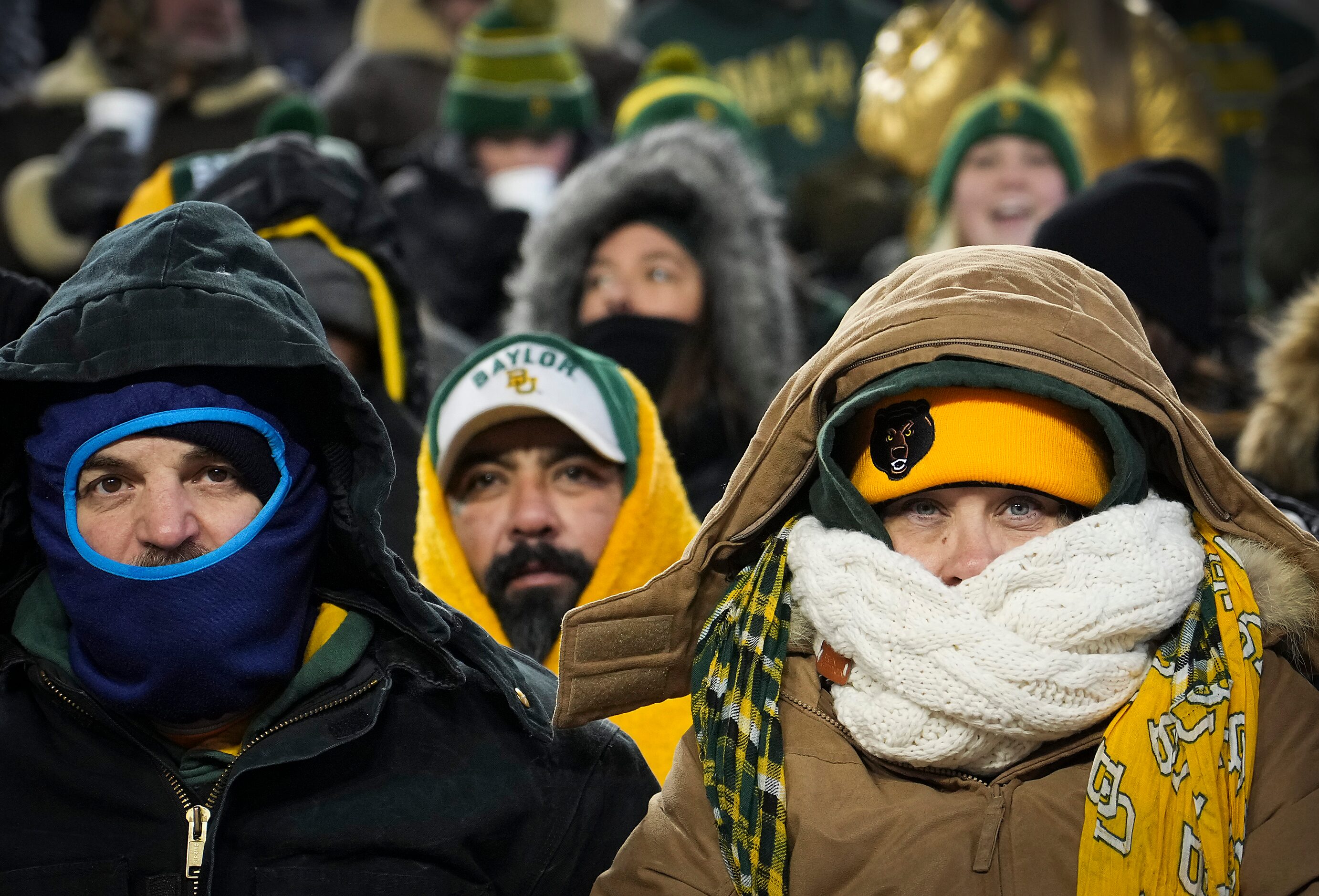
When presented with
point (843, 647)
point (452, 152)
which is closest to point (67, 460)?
point (843, 647)

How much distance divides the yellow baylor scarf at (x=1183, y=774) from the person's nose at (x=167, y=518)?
4.70 feet

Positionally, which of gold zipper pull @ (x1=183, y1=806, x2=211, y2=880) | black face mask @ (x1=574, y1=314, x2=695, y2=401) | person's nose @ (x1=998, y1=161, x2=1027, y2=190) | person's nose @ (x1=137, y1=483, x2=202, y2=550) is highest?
person's nose @ (x1=998, y1=161, x2=1027, y2=190)

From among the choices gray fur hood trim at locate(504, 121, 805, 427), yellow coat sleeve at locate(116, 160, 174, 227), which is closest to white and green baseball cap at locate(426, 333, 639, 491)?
gray fur hood trim at locate(504, 121, 805, 427)

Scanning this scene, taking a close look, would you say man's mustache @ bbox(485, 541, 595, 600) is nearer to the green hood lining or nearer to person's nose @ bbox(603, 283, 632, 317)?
the green hood lining

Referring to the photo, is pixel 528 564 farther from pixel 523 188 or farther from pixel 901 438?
pixel 523 188

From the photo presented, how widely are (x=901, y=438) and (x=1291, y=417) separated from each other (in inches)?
73.2

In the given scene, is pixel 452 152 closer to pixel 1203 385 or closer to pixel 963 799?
pixel 1203 385

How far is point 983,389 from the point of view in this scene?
2.61 meters

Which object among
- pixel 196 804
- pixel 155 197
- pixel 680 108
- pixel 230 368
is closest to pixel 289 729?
pixel 196 804

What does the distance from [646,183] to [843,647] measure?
2932mm

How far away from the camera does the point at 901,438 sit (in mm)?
2645

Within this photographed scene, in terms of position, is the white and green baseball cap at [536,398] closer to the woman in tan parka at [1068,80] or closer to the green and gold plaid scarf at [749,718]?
the green and gold plaid scarf at [749,718]

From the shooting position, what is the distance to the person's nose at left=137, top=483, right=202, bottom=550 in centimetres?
258

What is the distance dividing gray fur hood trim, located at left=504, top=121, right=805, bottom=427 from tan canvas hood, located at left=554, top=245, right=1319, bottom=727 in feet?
6.96
